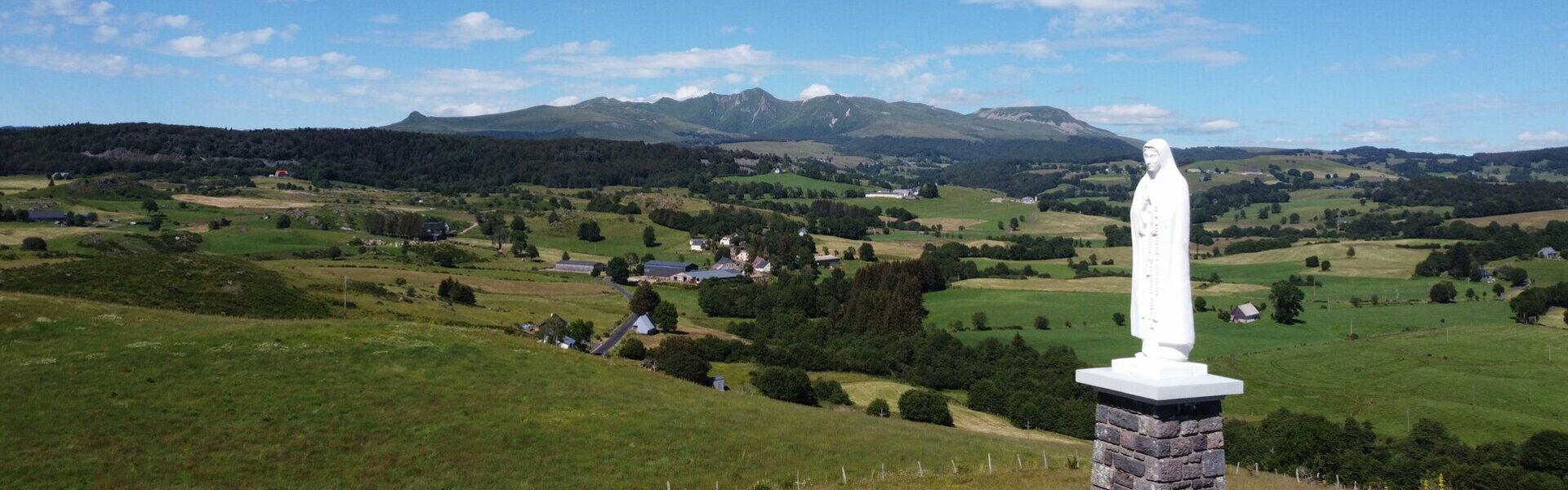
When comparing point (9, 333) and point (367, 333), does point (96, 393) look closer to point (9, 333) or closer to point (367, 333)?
point (9, 333)

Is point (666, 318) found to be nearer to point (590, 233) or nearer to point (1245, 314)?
point (1245, 314)

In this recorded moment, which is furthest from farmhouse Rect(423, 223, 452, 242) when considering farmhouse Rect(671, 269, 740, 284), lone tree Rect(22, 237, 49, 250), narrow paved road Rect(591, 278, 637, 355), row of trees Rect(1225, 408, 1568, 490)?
row of trees Rect(1225, 408, 1568, 490)

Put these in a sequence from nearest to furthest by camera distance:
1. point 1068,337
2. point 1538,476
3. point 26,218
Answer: point 1538,476 → point 1068,337 → point 26,218

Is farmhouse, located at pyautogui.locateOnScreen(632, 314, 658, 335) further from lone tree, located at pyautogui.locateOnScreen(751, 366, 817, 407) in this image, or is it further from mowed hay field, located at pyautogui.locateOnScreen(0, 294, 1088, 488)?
mowed hay field, located at pyautogui.locateOnScreen(0, 294, 1088, 488)

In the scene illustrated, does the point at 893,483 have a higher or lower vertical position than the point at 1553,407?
higher

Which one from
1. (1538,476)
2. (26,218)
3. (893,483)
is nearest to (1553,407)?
(1538,476)

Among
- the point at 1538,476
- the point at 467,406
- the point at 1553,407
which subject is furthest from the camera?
the point at 1553,407

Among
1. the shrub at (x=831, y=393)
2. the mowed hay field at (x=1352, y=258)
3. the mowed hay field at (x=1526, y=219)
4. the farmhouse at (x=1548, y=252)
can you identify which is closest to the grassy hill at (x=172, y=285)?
the shrub at (x=831, y=393)
